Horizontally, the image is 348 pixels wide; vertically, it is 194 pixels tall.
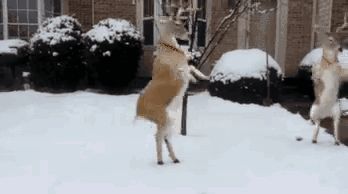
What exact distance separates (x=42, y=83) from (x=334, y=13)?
8.41 metres

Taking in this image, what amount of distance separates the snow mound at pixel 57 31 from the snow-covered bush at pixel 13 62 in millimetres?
1053

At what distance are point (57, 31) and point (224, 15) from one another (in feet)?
16.0

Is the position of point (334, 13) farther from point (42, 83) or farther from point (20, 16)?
point (20, 16)

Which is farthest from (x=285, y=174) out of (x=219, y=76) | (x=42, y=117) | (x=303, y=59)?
(x=303, y=59)

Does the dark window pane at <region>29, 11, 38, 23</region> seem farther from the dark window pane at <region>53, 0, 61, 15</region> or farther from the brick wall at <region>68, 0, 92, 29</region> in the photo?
the brick wall at <region>68, 0, 92, 29</region>

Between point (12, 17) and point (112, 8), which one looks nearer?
point (112, 8)

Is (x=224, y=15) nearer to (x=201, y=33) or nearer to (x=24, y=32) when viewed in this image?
(x=201, y=33)

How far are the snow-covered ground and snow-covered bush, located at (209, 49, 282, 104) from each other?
1259 mm

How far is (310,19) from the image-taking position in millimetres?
13594

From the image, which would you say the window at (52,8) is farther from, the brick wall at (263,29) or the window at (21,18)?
the brick wall at (263,29)

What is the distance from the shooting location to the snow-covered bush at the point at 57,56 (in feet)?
38.1

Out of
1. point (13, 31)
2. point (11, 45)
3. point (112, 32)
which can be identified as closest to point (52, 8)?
point (13, 31)

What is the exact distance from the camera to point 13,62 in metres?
12.6

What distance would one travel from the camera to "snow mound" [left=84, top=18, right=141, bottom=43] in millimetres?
11539
